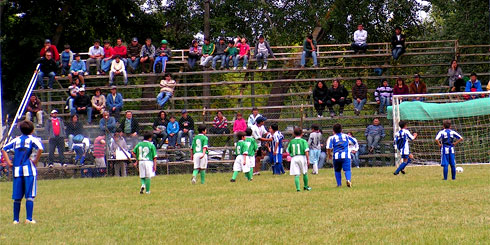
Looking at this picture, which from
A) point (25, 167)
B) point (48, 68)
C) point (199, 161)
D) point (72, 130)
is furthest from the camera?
point (48, 68)

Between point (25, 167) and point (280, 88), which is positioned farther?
point (280, 88)

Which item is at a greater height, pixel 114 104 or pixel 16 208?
pixel 114 104

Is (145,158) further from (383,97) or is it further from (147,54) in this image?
(147,54)

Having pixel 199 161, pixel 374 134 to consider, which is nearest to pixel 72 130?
pixel 199 161

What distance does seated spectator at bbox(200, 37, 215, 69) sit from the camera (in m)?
31.9

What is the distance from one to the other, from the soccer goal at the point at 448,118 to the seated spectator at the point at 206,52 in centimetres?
823

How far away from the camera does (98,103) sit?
2859cm

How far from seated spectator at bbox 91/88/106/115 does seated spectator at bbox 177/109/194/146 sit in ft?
10.0

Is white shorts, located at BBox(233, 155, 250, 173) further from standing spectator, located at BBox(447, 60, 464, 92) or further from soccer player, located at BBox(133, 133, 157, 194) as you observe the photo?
standing spectator, located at BBox(447, 60, 464, 92)

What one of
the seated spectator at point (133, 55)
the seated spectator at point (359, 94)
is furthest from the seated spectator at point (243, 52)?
the seated spectator at point (359, 94)

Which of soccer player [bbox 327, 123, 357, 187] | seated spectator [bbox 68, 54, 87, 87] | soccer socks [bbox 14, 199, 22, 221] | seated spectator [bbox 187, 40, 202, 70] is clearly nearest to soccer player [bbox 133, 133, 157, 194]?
soccer player [bbox 327, 123, 357, 187]

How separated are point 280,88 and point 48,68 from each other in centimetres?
1053

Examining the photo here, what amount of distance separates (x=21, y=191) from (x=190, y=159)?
1474 centimetres

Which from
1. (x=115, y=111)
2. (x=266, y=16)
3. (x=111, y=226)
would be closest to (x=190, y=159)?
(x=115, y=111)
